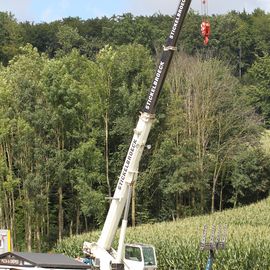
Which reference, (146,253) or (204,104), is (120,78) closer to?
(204,104)

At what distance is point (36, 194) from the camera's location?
43.9 m

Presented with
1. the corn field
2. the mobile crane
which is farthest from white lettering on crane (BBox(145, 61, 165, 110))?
the corn field

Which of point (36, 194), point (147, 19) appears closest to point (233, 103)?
point (36, 194)

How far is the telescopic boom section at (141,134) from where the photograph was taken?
1917 cm

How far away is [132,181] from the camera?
63.6ft

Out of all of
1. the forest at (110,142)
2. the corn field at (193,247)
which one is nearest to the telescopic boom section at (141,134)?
the corn field at (193,247)

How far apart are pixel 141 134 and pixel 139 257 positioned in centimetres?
376

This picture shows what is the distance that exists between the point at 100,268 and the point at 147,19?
3200 inches

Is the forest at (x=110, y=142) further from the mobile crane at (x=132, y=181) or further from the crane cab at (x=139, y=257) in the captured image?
the mobile crane at (x=132, y=181)

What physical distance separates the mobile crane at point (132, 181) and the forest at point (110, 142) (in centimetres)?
2081

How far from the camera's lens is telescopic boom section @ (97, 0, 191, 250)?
19.2 metres

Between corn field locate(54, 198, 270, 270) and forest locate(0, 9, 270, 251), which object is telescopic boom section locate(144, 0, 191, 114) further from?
forest locate(0, 9, 270, 251)

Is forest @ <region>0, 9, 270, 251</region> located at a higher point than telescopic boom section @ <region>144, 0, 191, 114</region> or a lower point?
lower

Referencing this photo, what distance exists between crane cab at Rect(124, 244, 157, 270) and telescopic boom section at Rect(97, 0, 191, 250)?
0.70 m
